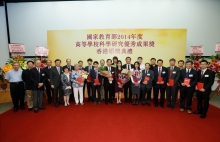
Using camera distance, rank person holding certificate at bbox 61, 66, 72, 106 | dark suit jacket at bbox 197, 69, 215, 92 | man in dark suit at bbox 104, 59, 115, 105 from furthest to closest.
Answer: man in dark suit at bbox 104, 59, 115, 105 < person holding certificate at bbox 61, 66, 72, 106 < dark suit jacket at bbox 197, 69, 215, 92

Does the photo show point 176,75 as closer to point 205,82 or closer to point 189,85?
point 189,85

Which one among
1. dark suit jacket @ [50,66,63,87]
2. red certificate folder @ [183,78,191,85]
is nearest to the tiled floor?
dark suit jacket @ [50,66,63,87]

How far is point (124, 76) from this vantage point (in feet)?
13.6

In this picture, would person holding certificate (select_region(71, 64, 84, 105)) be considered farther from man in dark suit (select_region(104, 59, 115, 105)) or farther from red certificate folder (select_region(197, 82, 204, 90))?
red certificate folder (select_region(197, 82, 204, 90))

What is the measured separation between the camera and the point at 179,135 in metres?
2.67

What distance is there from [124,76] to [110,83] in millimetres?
528

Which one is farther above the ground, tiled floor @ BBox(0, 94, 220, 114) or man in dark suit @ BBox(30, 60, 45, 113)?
man in dark suit @ BBox(30, 60, 45, 113)

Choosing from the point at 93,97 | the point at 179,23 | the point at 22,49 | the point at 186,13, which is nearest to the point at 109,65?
the point at 93,97

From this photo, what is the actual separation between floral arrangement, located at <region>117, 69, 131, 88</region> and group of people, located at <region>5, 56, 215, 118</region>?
0.33 feet

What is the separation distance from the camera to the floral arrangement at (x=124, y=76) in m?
4.10

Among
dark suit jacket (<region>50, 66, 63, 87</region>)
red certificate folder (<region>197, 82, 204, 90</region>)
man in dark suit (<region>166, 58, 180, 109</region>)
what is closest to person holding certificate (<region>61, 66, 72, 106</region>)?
dark suit jacket (<region>50, 66, 63, 87</region>)

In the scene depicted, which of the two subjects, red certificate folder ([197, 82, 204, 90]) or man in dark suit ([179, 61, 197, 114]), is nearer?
red certificate folder ([197, 82, 204, 90])

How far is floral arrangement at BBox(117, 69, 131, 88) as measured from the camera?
410 centimetres

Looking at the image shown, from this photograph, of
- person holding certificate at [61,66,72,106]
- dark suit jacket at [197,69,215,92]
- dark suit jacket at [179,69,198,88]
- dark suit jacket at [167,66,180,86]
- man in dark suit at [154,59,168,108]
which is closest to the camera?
dark suit jacket at [197,69,215,92]
